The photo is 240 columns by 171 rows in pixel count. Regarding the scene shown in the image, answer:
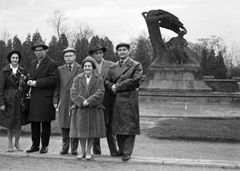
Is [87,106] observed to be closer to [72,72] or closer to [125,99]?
[125,99]

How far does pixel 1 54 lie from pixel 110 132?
44846 millimetres

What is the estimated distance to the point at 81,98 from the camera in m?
5.56

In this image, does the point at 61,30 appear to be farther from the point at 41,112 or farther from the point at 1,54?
the point at 41,112

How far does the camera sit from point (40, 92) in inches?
242

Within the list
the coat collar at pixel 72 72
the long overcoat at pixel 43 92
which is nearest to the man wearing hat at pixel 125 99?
the coat collar at pixel 72 72

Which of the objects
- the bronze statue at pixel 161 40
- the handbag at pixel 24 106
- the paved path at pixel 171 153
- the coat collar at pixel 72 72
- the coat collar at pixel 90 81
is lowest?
the paved path at pixel 171 153

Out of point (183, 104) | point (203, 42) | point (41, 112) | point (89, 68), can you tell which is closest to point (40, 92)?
point (41, 112)

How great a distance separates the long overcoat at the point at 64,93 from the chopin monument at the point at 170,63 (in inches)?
543

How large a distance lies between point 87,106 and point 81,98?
20cm

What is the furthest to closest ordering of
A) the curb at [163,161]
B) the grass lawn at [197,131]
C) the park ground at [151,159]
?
the grass lawn at [197,131]
the curb at [163,161]
the park ground at [151,159]

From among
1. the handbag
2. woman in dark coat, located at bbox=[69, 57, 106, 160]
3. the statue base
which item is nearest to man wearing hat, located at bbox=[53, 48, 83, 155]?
woman in dark coat, located at bbox=[69, 57, 106, 160]

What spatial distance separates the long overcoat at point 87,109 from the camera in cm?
556

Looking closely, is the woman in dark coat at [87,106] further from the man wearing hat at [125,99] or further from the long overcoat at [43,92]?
the long overcoat at [43,92]

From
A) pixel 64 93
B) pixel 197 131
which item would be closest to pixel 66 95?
pixel 64 93
